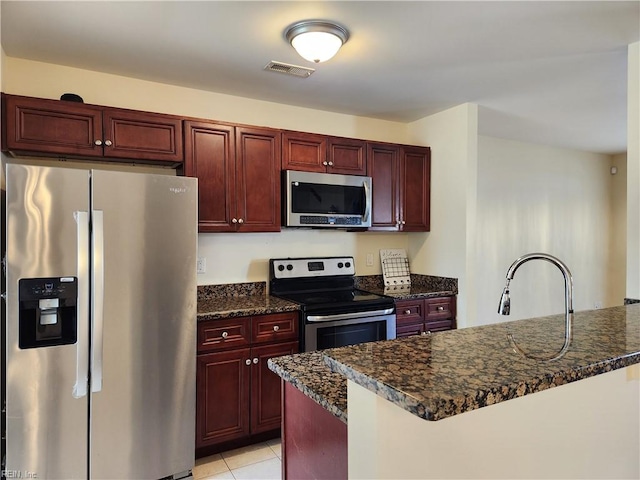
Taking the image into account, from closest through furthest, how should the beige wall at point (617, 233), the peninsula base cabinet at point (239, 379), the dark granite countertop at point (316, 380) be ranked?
the dark granite countertop at point (316, 380) < the peninsula base cabinet at point (239, 379) < the beige wall at point (617, 233)

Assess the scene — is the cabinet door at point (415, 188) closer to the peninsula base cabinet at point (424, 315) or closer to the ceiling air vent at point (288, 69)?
the peninsula base cabinet at point (424, 315)

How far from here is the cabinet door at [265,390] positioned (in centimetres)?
267

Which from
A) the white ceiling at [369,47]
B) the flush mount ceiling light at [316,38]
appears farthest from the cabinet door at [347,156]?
the flush mount ceiling light at [316,38]

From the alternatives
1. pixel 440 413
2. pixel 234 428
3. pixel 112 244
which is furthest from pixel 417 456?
pixel 234 428

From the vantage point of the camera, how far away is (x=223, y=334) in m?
2.57

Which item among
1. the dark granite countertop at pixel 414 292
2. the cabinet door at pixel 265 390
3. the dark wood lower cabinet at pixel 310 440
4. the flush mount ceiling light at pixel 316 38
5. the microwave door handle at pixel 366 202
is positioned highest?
the flush mount ceiling light at pixel 316 38

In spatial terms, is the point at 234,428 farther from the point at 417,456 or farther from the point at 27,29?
the point at 27,29

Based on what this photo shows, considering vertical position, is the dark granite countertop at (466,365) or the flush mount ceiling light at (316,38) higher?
the flush mount ceiling light at (316,38)

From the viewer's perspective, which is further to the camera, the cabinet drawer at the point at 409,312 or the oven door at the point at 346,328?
the cabinet drawer at the point at 409,312

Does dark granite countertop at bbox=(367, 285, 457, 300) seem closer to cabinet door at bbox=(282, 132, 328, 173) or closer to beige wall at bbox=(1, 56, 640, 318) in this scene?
beige wall at bbox=(1, 56, 640, 318)

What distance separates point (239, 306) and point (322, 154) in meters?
1.34

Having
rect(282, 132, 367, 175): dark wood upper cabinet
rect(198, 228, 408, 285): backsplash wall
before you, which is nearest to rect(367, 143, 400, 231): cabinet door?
rect(282, 132, 367, 175): dark wood upper cabinet

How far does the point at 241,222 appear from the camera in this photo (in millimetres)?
2918

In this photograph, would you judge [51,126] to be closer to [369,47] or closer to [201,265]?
[201,265]
